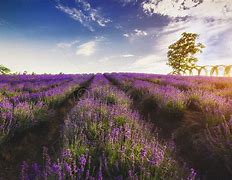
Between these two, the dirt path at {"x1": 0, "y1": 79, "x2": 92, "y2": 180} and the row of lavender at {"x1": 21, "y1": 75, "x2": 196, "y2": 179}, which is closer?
the row of lavender at {"x1": 21, "y1": 75, "x2": 196, "y2": 179}

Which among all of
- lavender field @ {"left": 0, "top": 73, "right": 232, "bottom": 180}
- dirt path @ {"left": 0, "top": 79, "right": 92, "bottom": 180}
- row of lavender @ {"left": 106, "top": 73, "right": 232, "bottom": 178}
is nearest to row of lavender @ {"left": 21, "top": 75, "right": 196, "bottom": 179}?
lavender field @ {"left": 0, "top": 73, "right": 232, "bottom": 180}

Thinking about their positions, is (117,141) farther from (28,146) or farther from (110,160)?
(28,146)

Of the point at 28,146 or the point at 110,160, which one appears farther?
the point at 28,146

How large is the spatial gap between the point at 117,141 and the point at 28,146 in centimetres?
153

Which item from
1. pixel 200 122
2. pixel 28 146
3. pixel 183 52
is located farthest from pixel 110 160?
pixel 183 52

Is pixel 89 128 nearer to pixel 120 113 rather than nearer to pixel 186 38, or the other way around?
pixel 120 113

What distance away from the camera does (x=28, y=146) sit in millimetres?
3709

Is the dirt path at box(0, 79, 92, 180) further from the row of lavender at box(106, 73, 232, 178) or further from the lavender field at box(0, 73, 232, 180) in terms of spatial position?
the row of lavender at box(106, 73, 232, 178)

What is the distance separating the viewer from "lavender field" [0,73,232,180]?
2330mm

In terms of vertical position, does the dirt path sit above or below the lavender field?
below

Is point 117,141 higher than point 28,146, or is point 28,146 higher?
point 117,141

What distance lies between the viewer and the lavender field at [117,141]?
2.33 meters

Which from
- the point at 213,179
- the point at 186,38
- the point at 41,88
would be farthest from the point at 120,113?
the point at 186,38

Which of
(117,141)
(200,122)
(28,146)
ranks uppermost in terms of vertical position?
(117,141)
